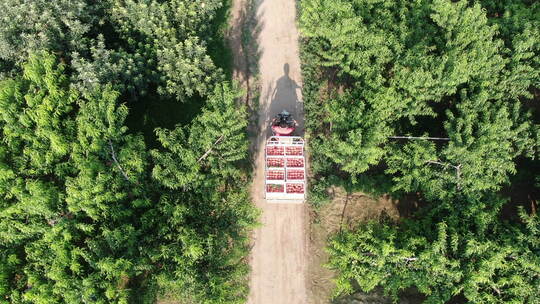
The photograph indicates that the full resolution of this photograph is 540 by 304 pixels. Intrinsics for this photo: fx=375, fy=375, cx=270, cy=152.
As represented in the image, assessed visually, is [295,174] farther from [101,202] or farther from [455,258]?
[101,202]

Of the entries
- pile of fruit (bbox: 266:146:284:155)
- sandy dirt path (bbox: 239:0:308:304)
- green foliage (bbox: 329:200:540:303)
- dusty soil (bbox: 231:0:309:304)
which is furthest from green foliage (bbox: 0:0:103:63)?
green foliage (bbox: 329:200:540:303)

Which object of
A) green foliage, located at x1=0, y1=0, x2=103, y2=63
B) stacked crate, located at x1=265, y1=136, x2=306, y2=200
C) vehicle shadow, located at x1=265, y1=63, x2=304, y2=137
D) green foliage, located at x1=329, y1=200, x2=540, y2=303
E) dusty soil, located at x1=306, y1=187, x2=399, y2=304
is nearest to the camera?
green foliage, located at x1=329, y1=200, x2=540, y2=303

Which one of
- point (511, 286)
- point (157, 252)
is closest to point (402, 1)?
point (511, 286)

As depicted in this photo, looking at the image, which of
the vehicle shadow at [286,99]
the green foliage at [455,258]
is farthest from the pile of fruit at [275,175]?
the green foliage at [455,258]

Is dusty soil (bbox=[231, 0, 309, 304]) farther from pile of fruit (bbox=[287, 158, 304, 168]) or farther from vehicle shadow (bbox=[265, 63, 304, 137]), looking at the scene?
pile of fruit (bbox=[287, 158, 304, 168])

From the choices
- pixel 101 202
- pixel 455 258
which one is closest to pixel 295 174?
pixel 455 258

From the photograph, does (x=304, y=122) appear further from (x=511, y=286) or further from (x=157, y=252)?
(x=511, y=286)
